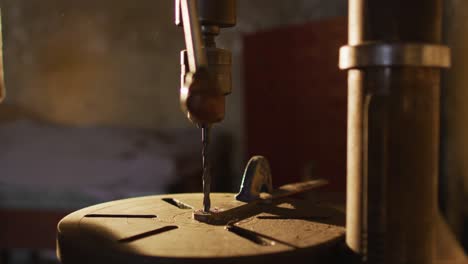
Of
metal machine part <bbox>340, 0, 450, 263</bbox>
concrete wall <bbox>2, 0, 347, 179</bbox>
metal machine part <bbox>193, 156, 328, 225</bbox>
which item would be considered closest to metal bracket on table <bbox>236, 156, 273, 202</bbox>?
metal machine part <bbox>193, 156, 328, 225</bbox>

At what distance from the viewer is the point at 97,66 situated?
4348mm

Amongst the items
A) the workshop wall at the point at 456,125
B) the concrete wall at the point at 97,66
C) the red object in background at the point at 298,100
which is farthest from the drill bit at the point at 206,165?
the concrete wall at the point at 97,66

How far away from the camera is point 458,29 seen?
252cm

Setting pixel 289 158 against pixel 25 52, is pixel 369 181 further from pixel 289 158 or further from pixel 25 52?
pixel 25 52

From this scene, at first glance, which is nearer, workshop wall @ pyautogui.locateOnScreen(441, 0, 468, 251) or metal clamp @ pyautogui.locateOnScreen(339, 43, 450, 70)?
metal clamp @ pyautogui.locateOnScreen(339, 43, 450, 70)

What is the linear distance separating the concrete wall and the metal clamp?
→ 3.55 m

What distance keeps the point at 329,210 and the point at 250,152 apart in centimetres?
280

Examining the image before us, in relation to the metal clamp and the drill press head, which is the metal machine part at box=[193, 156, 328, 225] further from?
the metal clamp

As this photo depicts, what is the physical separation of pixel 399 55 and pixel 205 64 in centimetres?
26

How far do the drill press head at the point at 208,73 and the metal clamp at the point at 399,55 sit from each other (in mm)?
200

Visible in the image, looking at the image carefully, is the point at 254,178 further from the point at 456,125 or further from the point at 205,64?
the point at 456,125

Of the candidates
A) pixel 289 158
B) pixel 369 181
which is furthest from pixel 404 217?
pixel 289 158

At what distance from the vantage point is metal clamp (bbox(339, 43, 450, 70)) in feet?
2.15

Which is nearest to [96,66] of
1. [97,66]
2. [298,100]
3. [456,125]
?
[97,66]
